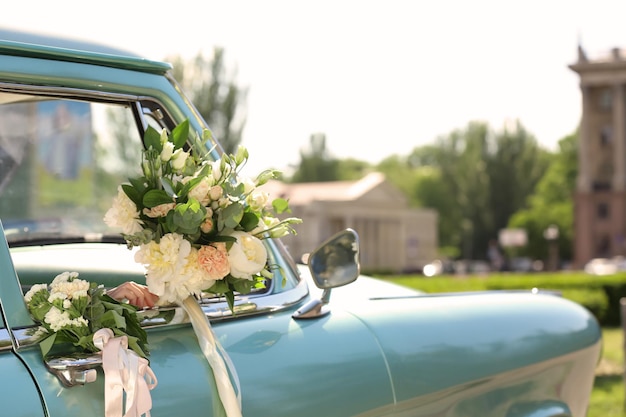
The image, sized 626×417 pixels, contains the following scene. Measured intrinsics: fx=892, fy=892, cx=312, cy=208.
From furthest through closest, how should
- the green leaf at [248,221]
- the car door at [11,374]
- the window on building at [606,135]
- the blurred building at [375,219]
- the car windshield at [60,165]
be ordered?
the window on building at [606,135], the blurred building at [375,219], the car windshield at [60,165], the green leaf at [248,221], the car door at [11,374]

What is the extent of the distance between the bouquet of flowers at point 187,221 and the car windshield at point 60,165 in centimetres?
61

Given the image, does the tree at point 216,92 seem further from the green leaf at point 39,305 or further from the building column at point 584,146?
the building column at point 584,146

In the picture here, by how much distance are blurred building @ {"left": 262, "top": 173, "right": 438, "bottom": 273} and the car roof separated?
6373 cm

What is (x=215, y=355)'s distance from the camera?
79.1 inches

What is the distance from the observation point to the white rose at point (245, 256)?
6.82 ft

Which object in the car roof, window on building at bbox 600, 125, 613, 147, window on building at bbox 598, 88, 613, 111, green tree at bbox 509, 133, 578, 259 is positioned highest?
the car roof

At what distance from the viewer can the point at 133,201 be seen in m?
2.06

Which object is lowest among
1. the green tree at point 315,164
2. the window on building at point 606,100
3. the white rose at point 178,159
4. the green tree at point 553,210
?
the green tree at point 553,210

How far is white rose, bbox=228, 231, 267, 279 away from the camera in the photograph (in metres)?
2.08

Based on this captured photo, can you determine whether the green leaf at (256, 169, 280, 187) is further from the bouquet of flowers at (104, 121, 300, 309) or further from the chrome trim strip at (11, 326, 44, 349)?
the chrome trim strip at (11, 326, 44, 349)

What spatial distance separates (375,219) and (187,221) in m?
75.5

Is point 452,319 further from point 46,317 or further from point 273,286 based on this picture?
point 46,317

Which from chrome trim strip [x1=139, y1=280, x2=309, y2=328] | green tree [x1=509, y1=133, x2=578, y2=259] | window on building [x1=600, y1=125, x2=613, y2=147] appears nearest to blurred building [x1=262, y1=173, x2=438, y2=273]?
green tree [x1=509, y1=133, x2=578, y2=259]

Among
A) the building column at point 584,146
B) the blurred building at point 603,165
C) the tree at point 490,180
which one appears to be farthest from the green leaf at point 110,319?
the tree at point 490,180
